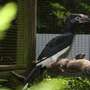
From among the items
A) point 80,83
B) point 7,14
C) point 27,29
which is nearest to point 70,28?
point 27,29

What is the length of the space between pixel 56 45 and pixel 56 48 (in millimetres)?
68

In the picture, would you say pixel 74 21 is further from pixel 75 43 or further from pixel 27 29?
pixel 27 29

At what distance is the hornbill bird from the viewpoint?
2.70 meters

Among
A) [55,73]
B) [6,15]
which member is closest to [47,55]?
[55,73]

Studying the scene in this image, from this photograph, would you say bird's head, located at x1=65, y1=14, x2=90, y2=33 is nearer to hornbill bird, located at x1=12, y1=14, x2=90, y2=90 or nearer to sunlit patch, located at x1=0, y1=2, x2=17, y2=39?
hornbill bird, located at x1=12, y1=14, x2=90, y2=90

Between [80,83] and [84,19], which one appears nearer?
[80,83]

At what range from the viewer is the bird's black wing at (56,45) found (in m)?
3.03

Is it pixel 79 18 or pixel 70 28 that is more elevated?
pixel 79 18

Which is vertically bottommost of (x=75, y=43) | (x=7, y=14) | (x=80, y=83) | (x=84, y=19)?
(x=80, y=83)

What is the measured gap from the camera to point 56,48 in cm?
308

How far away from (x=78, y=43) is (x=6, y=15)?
10.5ft

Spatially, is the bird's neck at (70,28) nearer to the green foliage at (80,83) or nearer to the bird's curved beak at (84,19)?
the bird's curved beak at (84,19)

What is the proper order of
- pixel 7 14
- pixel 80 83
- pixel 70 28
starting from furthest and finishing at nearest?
pixel 70 28 → pixel 80 83 → pixel 7 14

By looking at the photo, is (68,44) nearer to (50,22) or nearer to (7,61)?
(50,22)
